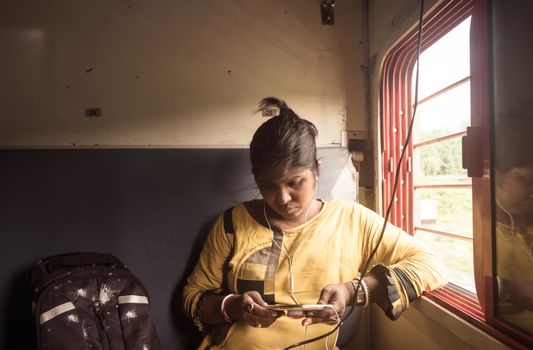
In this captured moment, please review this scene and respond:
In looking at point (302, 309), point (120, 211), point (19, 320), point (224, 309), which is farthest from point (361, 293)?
point (19, 320)

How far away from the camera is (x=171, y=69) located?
1.60 meters

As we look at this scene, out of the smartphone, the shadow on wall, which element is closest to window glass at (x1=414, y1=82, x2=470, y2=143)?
the smartphone

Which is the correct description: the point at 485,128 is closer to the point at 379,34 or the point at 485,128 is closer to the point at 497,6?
the point at 497,6

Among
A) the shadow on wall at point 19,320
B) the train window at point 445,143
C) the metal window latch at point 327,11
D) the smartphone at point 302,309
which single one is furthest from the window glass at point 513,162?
the shadow on wall at point 19,320

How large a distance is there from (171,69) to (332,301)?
4.18ft

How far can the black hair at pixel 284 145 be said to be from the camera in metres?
1.16

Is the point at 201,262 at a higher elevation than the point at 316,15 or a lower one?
lower

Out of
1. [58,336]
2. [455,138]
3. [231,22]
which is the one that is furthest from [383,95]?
[58,336]

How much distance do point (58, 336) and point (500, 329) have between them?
1396 millimetres

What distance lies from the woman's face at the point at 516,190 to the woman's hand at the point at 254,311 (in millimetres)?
702

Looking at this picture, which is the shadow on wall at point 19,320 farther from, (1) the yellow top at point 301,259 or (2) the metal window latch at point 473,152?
(2) the metal window latch at point 473,152

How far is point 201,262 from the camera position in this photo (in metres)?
1.37

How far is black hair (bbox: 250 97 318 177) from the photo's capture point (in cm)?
116

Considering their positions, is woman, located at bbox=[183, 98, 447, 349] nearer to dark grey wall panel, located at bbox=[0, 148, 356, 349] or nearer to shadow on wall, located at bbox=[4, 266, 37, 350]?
dark grey wall panel, located at bbox=[0, 148, 356, 349]
